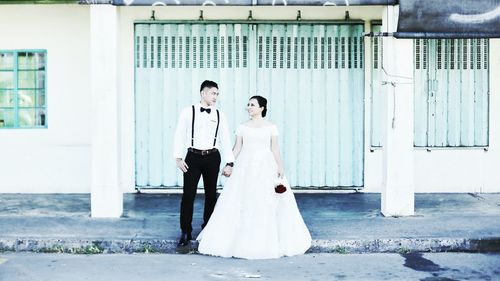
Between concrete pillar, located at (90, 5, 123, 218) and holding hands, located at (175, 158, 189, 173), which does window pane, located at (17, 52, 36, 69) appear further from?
holding hands, located at (175, 158, 189, 173)

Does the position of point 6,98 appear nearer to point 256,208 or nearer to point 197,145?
point 197,145

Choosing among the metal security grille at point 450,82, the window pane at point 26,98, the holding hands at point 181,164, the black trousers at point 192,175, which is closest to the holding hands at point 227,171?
the black trousers at point 192,175

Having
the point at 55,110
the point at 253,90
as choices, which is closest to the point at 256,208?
the point at 253,90

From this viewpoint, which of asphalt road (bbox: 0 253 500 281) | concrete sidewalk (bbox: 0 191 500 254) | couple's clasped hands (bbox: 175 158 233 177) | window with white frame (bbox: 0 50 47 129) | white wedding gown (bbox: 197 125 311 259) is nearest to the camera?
asphalt road (bbox: 0 253 500 281)

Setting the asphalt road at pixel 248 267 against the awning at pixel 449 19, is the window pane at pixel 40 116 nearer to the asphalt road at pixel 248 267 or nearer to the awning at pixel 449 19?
the asphalt road at pixel 248 267

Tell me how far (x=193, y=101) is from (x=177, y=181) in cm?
135

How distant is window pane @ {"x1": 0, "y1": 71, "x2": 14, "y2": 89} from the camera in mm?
12938

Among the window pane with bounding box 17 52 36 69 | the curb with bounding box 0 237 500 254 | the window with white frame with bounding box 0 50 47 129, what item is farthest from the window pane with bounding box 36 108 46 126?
the curb with bounding box 0 237 500 254

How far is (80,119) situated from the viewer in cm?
1286

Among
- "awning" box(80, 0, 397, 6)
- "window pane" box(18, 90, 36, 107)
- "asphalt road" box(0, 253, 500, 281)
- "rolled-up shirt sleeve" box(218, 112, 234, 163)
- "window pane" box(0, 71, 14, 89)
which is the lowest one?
"asphalt road" box(0, 253, 500, 281)

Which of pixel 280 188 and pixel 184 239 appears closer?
pixel 280 188

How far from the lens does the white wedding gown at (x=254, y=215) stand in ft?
29.1

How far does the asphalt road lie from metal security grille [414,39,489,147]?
409 cm

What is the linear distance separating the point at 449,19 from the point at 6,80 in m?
7.21
